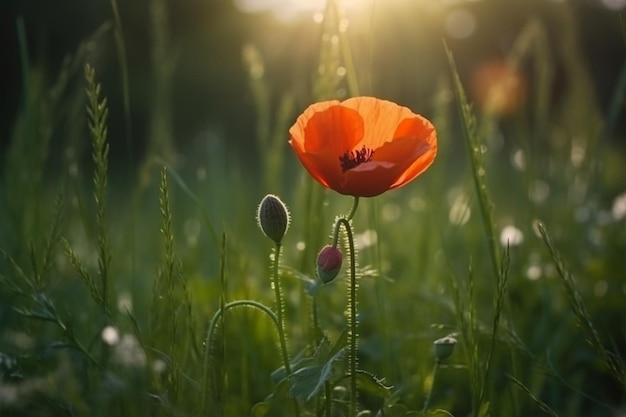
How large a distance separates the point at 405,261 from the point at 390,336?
1051 mm

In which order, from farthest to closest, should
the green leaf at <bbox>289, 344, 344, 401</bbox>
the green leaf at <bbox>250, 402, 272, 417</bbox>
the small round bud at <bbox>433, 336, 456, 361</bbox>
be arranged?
the small round bud at <bbox>433, 336, 456, 361</bbox>, the green leaf at <bbox>250, 402, 272, 417</bbox>, the green leaf at <bbox>289, 344, 344, 401</bbox>

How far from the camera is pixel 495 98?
195 cm

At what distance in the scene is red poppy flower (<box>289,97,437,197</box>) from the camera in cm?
99

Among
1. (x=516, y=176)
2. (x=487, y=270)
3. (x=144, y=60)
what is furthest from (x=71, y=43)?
(x=487, y=270)

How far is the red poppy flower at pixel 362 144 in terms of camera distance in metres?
0.99

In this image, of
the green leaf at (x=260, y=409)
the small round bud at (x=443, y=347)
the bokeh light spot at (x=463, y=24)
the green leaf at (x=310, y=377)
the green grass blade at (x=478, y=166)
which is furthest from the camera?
the bokeh light spot at (x=463, y=24)

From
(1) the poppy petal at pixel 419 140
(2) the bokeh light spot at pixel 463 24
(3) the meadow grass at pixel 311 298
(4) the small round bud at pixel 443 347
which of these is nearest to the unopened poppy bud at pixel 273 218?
(3) the meadow grass at pixel 311 298

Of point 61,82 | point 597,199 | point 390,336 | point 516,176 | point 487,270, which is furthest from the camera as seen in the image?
point 516,176

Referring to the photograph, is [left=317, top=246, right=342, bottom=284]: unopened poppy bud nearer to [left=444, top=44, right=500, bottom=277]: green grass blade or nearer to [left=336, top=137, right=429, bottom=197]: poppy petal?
[left=336, top=137, right=429, bottom=197]: poppy petal

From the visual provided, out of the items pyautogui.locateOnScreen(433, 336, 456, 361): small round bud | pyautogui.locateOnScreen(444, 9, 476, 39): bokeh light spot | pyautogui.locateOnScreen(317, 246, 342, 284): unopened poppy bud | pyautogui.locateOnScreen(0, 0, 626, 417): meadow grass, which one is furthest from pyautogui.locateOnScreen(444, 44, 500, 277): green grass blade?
pyautogui.locateOnScreen(444, 9, 476, 39): bokeh light spot

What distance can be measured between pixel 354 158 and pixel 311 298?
239 millimetres

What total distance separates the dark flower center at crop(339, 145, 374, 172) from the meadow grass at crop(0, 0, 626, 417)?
69 millimetres

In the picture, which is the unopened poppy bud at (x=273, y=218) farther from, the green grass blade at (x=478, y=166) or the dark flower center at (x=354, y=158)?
the green grass blade at (x=478, y=166)

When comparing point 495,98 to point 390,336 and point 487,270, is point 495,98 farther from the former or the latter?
point 390,336
